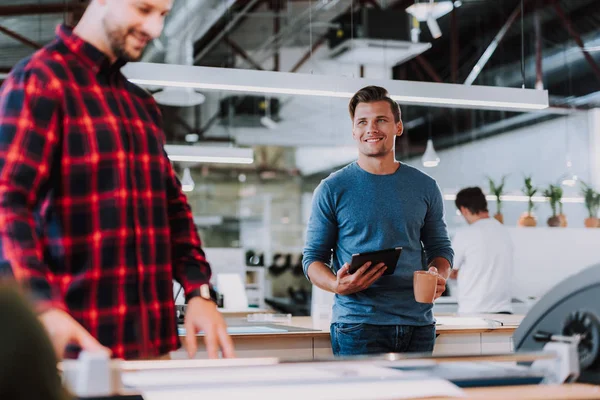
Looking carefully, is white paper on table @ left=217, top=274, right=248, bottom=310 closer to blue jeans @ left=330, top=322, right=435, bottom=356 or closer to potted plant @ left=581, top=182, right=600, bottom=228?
blue jeans @ left=330, top=322, right=435, bottom=356

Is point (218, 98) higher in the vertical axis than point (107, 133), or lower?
higher

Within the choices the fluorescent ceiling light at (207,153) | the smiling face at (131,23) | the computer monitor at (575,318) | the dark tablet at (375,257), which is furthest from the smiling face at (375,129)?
the fluorescent ceiling light at (207,153)

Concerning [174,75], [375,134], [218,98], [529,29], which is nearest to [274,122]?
[218,98]

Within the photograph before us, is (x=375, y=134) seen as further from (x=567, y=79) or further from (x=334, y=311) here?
(x=567, y=79)

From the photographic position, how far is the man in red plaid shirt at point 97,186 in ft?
4.27

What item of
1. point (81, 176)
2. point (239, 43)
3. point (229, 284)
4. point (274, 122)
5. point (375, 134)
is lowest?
point (229, 284)

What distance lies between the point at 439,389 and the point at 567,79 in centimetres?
1029

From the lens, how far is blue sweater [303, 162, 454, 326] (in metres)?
2.57

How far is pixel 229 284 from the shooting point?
614 centimetres

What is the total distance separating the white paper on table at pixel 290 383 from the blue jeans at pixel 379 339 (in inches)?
50.4

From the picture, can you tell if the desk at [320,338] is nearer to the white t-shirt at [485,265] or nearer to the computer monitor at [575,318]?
the white t-shirt at [485,265]

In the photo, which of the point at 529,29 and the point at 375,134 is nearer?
the point at 375,134

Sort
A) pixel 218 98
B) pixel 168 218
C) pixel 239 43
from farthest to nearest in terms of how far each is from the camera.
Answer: pixel 218 98 → pixel 239 43 → pixel 168 218

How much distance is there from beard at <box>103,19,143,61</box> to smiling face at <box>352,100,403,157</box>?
4.59 ft
